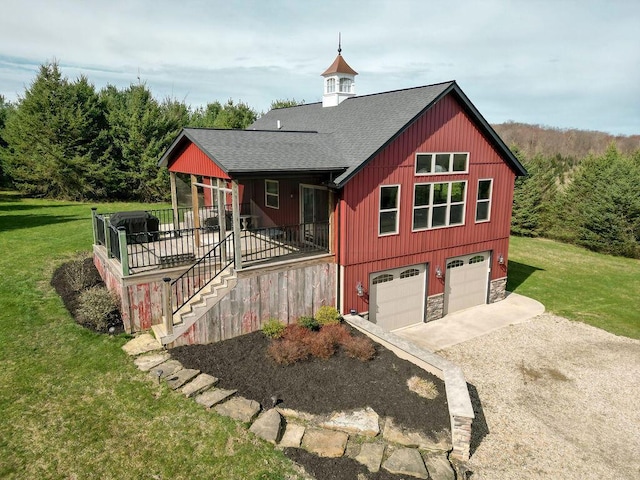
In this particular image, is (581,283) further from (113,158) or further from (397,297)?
(113,158)

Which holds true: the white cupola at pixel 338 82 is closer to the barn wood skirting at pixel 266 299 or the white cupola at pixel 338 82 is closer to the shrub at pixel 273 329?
the barn wood skirting at pixel 266 299

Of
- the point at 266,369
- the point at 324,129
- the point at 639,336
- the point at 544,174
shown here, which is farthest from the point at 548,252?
the point at 266,369

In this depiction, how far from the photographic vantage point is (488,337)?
13.6m

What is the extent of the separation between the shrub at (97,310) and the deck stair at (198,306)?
4.38ft

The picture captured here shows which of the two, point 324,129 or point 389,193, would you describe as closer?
point 389,193

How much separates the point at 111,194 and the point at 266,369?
30741 mm

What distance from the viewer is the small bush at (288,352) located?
9.96 m

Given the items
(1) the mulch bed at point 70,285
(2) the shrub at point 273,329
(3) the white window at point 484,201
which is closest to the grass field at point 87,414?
(1) the mulch bed at point 70,285

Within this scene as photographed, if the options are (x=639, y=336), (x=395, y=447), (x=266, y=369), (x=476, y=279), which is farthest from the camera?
(x=476, y=279)

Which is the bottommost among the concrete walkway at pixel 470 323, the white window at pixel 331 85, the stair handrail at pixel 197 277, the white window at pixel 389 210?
the concrete walkway at pixel 470 323

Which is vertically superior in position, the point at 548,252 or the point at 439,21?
the point at 439,21

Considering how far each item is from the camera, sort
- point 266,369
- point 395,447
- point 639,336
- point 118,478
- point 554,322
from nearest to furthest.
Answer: point 118,478, point 395,447, point 266,369, point 639,336, point 554,322

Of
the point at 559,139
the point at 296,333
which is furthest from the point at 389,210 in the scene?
the point at 559,139

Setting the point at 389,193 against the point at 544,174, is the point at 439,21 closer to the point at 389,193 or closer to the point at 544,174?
the point at 389,193
